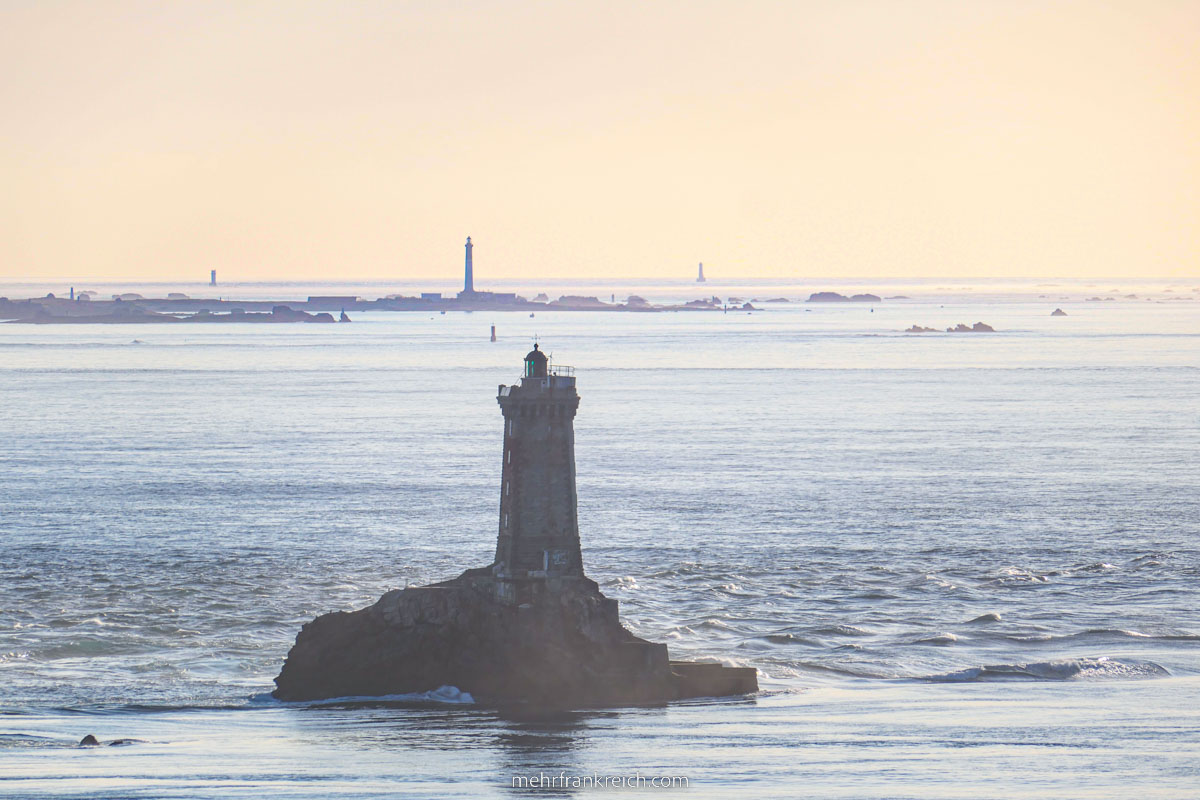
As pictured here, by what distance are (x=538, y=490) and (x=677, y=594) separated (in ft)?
46.8

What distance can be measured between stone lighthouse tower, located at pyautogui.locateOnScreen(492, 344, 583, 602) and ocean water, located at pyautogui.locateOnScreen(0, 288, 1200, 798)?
4077 mm

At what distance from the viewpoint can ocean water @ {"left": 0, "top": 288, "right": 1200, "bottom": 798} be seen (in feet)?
120

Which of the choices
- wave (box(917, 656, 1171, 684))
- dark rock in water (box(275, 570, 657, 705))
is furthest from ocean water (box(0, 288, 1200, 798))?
dark rock in water (box(275, 570, 657, 705))

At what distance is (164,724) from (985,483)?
56.0 meters

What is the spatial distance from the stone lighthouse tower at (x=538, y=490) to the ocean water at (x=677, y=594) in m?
4.08

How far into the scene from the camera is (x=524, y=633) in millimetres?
44188

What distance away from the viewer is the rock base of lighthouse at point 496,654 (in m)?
43.7

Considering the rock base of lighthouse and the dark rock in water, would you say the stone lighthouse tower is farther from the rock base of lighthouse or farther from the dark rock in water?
the dark rock in water

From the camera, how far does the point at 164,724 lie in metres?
40.1

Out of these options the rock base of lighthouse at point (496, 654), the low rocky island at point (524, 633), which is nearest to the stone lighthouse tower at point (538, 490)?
the low rocky island at point (524, 633)

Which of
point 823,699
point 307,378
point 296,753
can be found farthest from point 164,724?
point 307,378

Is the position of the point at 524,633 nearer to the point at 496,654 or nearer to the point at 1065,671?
the point at 496,654

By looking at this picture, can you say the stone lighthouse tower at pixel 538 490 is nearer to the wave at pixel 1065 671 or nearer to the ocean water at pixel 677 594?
the ocean water at pixel 677 594

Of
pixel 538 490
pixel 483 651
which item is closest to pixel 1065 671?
pixel 538 490
